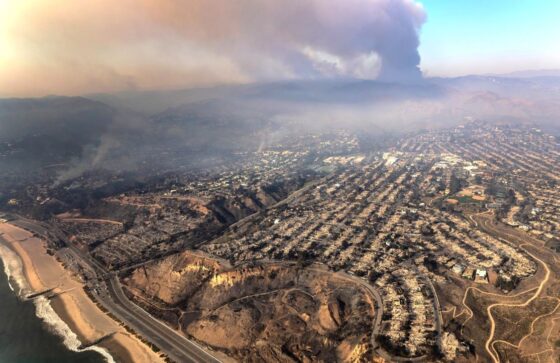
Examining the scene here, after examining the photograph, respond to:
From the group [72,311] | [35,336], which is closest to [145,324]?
[72,311]

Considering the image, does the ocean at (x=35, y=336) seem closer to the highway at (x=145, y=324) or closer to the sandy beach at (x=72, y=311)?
the sandy beach at (x=72, y=311)

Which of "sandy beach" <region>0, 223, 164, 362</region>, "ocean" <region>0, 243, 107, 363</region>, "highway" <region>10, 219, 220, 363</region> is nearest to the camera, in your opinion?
"highway" <region>10, 219, 220, 363</region>

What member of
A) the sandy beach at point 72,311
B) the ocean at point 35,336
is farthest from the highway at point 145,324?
the ocean at point 35,336

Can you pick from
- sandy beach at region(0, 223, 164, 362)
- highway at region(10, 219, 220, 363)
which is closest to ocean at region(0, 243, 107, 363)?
sandy beach at region(0, 223, 164, 362)

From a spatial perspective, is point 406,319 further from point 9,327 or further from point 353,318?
point 9,327

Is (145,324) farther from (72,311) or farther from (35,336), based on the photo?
(35,336)

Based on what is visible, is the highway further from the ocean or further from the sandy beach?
the ocean
